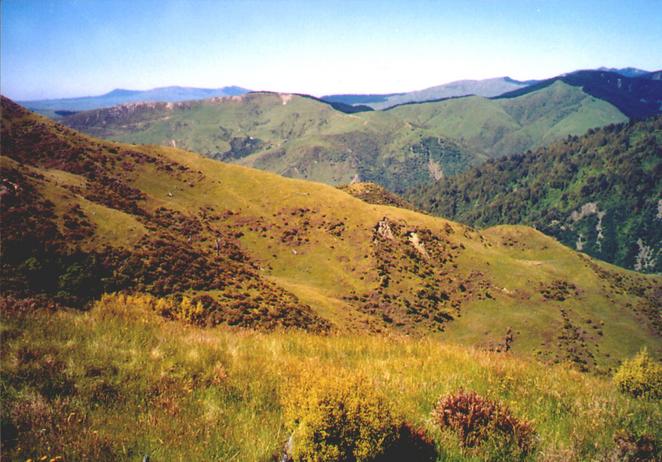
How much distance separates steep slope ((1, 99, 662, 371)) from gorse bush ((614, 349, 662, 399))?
68.1ft

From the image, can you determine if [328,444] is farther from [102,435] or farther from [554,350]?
[554,350]

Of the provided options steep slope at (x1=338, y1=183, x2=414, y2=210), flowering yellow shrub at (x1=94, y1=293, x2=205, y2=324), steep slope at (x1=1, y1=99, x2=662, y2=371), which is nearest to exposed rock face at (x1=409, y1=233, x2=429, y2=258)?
steep slope at (x1=1, y1=99, x2=662, y2=371)

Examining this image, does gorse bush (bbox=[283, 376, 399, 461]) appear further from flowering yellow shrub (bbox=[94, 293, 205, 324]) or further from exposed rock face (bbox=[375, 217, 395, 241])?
exposed rock face (bbox=[375, 217, 395, 241])

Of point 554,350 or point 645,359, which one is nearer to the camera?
point 645,359

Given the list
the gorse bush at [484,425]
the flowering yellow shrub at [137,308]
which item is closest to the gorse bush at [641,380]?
the gorse bush at [484,425]

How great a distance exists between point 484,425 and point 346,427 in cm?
238

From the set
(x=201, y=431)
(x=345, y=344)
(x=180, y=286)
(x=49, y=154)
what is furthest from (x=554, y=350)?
(x=49, y=154)

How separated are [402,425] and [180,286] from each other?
25.5 meters

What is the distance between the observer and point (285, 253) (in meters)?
71.1

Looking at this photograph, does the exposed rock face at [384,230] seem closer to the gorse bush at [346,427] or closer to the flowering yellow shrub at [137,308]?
the flowering yellow shrub at [137,308]

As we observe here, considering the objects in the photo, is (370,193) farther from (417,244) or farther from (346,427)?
(346,427)

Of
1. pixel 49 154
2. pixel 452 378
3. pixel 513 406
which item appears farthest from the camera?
pixel 49 154

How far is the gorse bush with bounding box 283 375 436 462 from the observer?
4.27 m

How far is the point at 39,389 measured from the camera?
5344 mm
